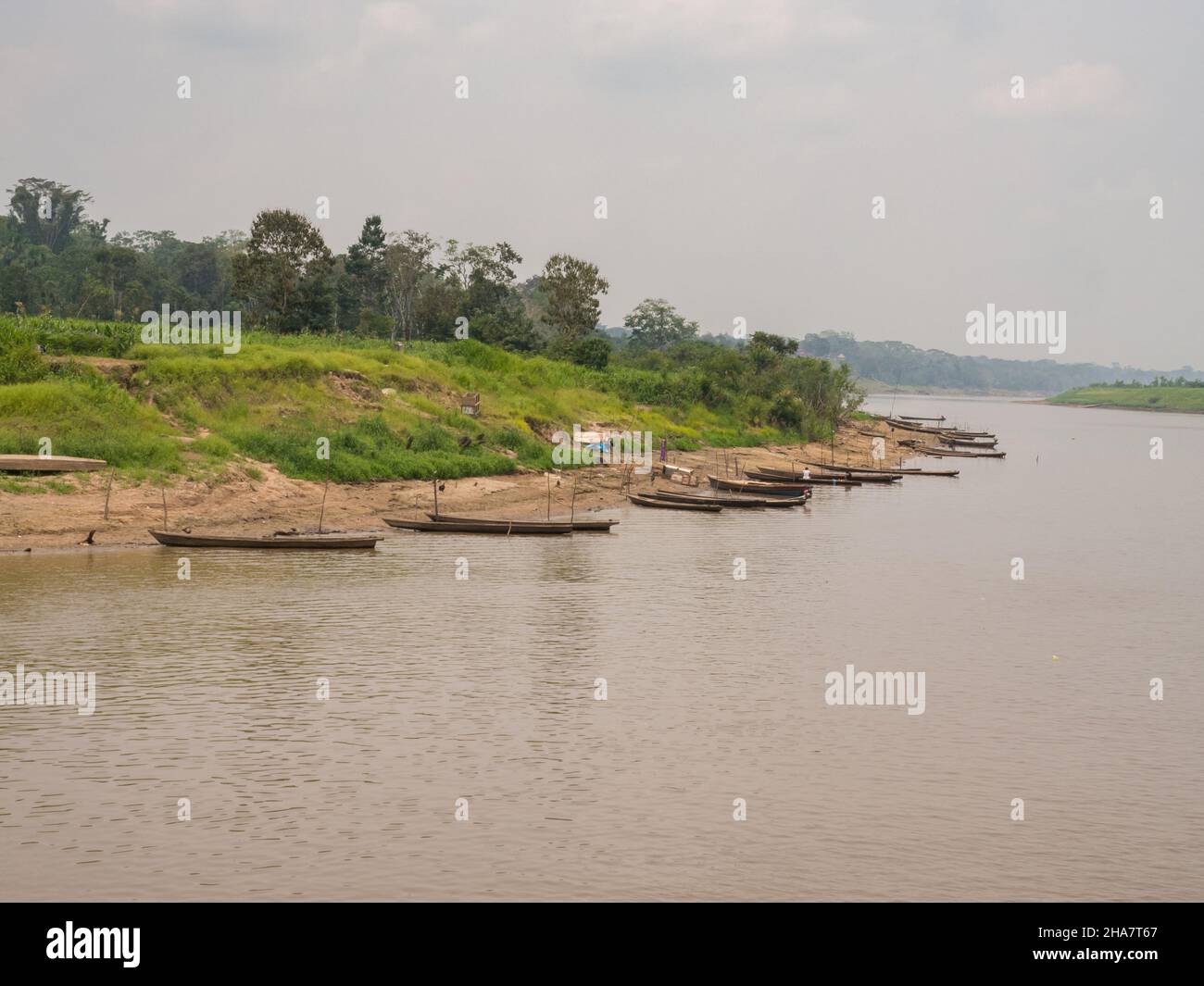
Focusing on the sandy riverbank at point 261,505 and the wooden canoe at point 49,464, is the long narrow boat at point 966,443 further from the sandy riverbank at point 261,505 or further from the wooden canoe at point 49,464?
the wooden canoe at point 49,464

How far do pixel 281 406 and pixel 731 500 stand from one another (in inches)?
797

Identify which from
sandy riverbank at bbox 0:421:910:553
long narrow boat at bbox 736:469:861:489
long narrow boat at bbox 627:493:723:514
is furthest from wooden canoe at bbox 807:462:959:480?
long narrow boat at bbox 627:493:723:514

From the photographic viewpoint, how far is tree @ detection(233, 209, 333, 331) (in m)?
72.9

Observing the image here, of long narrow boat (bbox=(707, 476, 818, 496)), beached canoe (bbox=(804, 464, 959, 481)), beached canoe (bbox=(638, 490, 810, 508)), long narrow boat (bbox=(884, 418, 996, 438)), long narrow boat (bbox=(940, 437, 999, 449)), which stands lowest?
beached canoe (bbox=(638, 490, 810, 508))

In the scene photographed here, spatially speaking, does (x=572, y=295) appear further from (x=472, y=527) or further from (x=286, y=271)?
(x=472, y=527)

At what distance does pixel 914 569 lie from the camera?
140 feet

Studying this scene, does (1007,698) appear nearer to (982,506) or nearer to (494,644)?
(494,644)

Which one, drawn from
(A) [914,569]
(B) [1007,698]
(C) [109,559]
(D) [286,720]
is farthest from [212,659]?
(A) [914,569]

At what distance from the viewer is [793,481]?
7112cm

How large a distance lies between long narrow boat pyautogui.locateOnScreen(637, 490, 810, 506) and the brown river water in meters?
14.0

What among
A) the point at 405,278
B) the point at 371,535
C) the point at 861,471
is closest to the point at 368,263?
the point at 405,278

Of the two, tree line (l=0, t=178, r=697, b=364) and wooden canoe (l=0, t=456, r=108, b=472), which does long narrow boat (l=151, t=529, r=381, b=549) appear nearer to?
wooden canoe (l=0, t=456, r=108, b=472)
